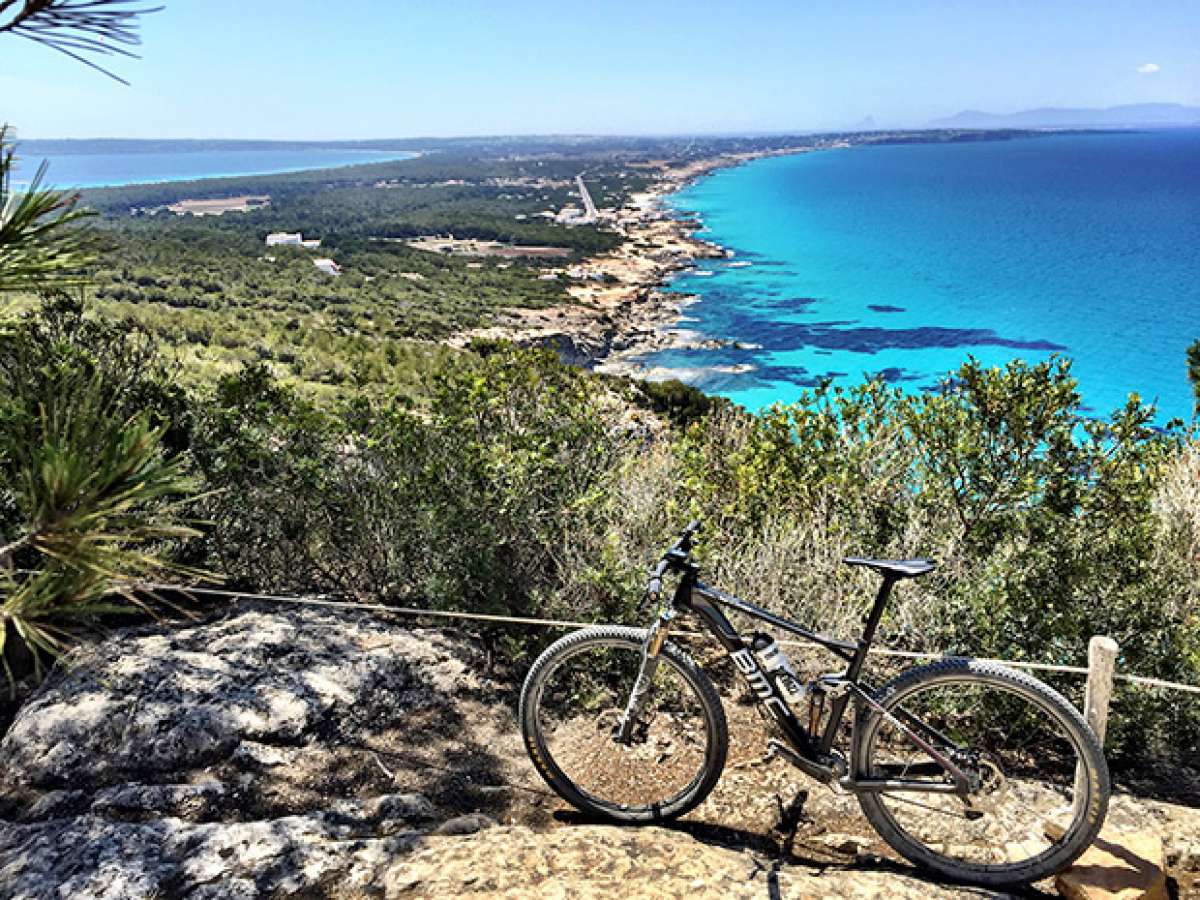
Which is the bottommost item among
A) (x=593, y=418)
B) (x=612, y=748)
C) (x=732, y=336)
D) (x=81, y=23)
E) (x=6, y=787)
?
(x=732, y=336)

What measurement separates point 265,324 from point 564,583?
32.8m

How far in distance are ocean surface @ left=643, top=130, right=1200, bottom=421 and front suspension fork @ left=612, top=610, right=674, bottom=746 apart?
4002mm

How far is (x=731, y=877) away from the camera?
238 centimetres

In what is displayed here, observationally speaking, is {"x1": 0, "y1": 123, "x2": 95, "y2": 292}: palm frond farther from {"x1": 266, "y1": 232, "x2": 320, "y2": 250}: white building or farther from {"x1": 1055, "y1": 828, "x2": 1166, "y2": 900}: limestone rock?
{"x1": 266, "y1": 232, "x2": 320, "y2": 250}: white building

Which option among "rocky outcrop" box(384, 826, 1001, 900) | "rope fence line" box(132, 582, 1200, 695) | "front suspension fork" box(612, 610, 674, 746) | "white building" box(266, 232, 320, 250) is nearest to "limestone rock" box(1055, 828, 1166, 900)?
"rocky outcrop" box(384, 826, 1001, 900)

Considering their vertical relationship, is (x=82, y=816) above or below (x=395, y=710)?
above

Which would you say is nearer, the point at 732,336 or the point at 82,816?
the point at 82,816

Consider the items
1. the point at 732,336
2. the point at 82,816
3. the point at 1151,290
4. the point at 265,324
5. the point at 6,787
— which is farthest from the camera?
the point at 1151,290

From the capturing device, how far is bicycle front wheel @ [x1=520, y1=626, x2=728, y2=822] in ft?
9.36

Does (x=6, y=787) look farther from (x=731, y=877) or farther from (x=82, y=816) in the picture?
(x=731, y=877)

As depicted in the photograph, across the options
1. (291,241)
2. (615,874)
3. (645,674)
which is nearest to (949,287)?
(645,674)

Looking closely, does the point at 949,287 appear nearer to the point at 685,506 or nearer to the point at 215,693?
the point at 685,506

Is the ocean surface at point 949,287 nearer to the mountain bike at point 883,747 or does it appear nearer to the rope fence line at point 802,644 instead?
the rope fence line at point 802,644

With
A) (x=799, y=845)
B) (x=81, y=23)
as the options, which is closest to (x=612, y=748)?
(x=799, y=845)
